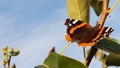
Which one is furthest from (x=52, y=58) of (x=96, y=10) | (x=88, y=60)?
(x=96, y=10)

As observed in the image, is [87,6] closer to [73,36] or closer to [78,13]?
[78,13]

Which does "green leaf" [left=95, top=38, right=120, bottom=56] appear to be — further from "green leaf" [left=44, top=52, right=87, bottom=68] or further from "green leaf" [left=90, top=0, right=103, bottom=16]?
"green leaf" [left=90, top=0, right=103, bottom=16]

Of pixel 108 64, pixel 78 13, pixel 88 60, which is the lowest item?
pixel 108 64

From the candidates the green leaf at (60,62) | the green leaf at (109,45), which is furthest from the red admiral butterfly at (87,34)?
the green leaf at (60,62)

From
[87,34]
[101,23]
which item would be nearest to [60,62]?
[101,23]

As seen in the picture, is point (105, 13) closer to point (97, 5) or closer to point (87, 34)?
point (87, 34)

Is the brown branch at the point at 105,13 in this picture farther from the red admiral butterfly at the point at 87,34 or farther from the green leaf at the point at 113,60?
the green leaf at the point at 113,60
